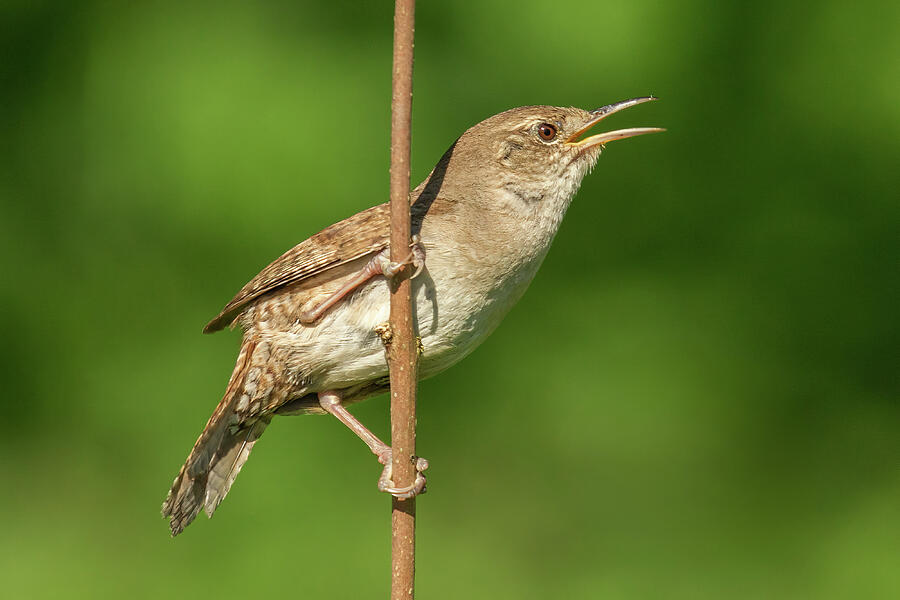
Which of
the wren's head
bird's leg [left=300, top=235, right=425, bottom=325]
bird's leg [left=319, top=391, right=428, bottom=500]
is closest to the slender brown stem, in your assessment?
bird's leg [left=300, top=235, right=425, bottom=325]

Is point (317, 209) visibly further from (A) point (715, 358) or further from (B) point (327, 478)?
(A) point (715, 358)

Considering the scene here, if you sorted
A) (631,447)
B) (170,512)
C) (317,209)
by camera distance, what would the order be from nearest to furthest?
(170,512)
(317,209)
(631,447)

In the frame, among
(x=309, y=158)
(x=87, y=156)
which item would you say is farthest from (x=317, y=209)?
(x=87, y=156)

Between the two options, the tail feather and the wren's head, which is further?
the tail feather

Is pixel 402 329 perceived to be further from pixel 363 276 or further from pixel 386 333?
pixel 363 276

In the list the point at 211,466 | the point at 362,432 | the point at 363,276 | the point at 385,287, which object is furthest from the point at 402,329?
the point at 211,466

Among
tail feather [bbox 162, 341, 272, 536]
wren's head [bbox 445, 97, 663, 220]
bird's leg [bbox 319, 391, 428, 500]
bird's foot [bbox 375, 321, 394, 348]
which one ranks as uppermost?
wren's head [bbox 445, 97, 663, 220]

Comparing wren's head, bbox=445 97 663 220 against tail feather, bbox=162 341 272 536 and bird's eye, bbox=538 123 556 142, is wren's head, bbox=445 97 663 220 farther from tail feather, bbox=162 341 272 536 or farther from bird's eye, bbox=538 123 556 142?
tail feather, bbox=162 341 272 536
